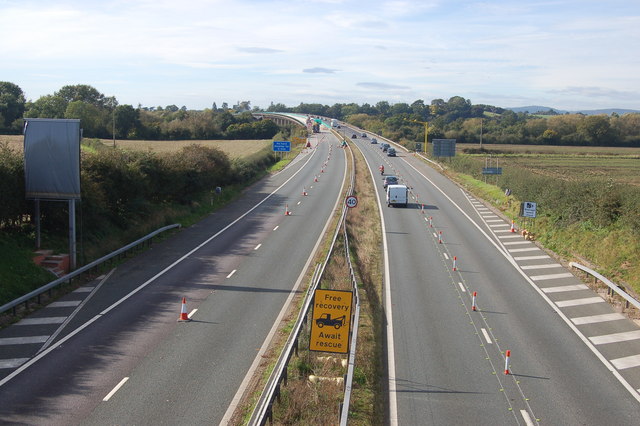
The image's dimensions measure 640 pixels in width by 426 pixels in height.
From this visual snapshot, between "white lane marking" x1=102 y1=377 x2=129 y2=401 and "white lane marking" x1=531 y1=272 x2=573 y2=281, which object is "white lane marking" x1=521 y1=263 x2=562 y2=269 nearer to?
"white lane marking" x1=531 y1=272 x2=573 y2=281

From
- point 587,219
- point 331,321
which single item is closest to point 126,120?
Answer: point 587,219

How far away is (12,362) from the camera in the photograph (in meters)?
15.2

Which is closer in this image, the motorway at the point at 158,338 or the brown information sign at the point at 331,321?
the motorway at the point at 158,338

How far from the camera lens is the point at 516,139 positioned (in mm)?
139125

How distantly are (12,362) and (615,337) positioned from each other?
1686cm

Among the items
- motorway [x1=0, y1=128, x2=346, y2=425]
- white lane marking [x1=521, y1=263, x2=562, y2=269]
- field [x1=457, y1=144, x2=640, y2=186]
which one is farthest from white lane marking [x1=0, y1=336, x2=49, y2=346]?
field [x1=457, y1=144, x2=640, y2=186]

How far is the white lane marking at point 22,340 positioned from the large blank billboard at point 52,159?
317 inches

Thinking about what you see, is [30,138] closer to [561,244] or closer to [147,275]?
[147,275]

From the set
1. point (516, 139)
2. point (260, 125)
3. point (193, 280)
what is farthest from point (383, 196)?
point (516, 139)

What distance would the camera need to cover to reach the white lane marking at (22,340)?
16516 millimetres

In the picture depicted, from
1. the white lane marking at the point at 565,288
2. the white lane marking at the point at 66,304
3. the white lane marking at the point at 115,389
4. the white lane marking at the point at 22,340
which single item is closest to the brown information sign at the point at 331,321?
the white lane marking at the point at 115,389

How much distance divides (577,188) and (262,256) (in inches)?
691

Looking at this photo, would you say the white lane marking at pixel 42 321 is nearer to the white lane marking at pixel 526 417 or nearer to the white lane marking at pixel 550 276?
the white lane marking at pixel 526 417

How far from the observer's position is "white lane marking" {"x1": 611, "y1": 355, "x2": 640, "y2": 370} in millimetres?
16719
